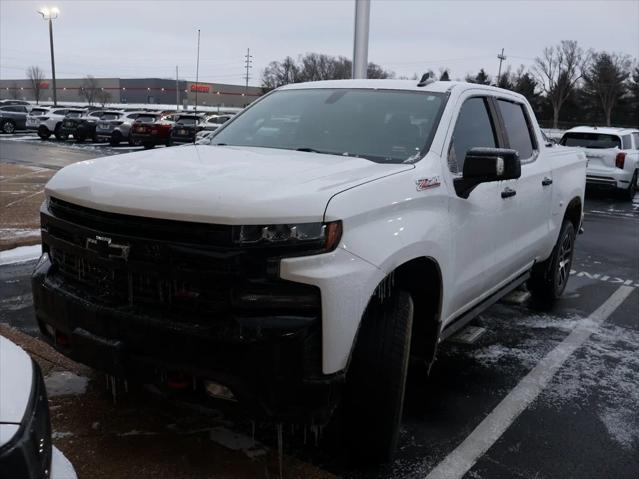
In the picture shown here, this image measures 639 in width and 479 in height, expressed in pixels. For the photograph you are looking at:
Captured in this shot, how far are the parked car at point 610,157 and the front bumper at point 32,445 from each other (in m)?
15.2

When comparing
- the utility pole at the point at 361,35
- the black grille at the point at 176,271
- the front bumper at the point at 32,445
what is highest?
the utility pole at the point at 361,35

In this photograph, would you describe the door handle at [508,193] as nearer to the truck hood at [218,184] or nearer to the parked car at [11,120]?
the truck hood at [218,184]

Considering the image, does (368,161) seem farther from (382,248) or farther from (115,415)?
(115,415)

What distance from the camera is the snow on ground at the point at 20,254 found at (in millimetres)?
6469

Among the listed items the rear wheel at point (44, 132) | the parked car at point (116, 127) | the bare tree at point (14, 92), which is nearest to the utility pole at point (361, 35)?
the parked car at point (116, 127)

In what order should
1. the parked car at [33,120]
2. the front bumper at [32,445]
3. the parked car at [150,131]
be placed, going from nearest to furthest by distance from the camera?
the front bumper at [32,445] < the parked car at [150,131] < the parked car at [33,120]

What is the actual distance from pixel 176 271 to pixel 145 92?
10404cm

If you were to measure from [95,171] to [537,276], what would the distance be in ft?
13.9

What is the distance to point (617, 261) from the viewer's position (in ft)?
26.8

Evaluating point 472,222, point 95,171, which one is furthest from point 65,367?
point 472,222

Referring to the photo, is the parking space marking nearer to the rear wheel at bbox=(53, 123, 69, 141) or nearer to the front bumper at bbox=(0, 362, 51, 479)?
the front bumper at bbox=(0, 362, 51, 479)

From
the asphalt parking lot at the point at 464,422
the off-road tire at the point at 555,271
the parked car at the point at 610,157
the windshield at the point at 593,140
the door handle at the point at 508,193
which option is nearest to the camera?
the asphalt parking lot at the point at 464,422

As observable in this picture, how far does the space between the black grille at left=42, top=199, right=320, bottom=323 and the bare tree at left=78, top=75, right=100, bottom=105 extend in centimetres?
9408

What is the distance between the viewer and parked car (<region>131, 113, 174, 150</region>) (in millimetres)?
24375
